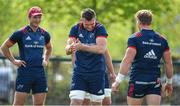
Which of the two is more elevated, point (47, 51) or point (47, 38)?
point (47, 38)

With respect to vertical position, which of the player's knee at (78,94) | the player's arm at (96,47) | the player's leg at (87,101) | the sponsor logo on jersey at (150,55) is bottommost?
the player's leg at (87,101)

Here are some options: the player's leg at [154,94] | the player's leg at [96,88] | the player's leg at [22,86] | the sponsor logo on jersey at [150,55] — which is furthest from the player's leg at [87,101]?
the sponsor logo on jersey at [150,55]

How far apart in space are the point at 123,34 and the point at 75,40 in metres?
27.7

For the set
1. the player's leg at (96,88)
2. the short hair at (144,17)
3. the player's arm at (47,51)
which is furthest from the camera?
the player's arm at (47,51)

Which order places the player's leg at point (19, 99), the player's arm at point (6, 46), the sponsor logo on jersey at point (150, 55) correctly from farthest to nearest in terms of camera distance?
the player's arm at point (6, 46), the player's leg at point (19, 99), the sponsor logo on jersey at point (150, 55)

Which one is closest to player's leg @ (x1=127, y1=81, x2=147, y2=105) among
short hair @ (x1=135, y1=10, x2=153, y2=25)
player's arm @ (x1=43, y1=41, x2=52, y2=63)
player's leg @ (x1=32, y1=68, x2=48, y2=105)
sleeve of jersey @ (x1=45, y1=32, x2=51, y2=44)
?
short hair @ (x1=135, y1=10, x2=153, y2=25)

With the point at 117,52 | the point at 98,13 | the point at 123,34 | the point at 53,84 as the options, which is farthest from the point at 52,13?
the point at 117,52

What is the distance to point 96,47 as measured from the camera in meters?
13.2

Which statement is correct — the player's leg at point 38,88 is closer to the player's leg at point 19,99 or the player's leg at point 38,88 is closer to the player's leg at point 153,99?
the player's leg at point 19,99

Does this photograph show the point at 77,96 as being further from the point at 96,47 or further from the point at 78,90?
the point at 96,47

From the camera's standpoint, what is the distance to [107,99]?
14852 millimetres

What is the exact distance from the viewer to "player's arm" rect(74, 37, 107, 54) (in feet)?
42.7

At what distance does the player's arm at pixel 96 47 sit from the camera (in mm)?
13008

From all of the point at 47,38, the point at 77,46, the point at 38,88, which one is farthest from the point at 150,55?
the point at 47,38
